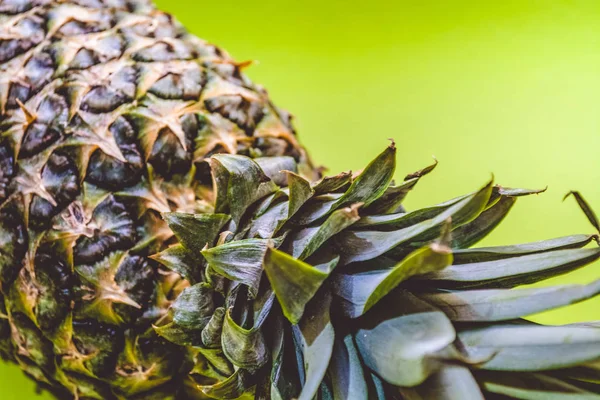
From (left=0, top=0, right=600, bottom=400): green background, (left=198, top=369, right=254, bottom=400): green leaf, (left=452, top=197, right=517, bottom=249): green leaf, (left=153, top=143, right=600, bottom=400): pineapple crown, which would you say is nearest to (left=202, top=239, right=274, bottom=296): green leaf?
(left=153, top=143, right=600, bottom=400): pineapple crown

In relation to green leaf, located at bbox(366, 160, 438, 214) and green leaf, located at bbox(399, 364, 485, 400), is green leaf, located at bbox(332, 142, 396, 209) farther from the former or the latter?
green leaf, located at bbox(399, 364, 485, 400)

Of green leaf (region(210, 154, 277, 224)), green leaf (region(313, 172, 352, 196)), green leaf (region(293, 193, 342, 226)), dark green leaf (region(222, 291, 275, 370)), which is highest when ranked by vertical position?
green leaf (region(313, 172, 352, 196))

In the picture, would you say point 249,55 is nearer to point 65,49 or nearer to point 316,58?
point 316,58

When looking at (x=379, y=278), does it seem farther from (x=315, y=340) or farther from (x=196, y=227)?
(x=196, y=227)

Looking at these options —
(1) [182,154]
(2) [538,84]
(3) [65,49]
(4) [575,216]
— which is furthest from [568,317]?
(3) [65,49]

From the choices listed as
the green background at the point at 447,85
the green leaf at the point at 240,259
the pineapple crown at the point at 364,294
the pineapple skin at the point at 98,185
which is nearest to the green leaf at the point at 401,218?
the pineapple crown at the point at 364,294

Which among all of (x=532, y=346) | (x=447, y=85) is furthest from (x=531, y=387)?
(x=447, y=85)

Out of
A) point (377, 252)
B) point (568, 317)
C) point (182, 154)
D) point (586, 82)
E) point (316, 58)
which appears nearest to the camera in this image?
point (377, 252)
